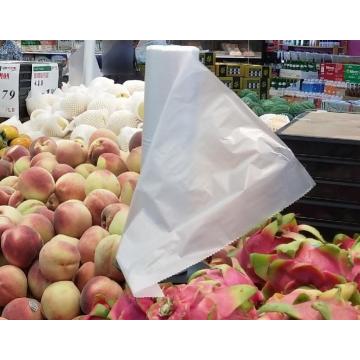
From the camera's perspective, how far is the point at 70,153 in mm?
1889

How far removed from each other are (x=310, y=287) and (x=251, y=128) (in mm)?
317

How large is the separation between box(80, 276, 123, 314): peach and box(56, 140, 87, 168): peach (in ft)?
2.39

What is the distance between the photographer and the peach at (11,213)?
1.51 meters

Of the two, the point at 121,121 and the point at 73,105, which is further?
the point at 73,105

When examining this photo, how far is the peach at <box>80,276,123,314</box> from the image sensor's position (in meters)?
1.18

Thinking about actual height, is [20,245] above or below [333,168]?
below

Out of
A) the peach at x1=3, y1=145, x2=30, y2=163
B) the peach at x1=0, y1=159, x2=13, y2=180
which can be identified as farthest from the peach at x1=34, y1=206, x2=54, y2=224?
the peach at x1=3, y1=145, x2=30, y2=163

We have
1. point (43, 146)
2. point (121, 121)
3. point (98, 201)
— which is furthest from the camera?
point (121, 121)

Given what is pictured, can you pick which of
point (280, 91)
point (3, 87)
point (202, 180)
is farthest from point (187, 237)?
point (280, 91)

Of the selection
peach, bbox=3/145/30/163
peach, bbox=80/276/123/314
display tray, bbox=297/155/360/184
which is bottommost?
peach, bbox=80/276/123/314

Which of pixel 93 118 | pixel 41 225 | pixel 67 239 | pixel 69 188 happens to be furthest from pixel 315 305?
pixel 93 118

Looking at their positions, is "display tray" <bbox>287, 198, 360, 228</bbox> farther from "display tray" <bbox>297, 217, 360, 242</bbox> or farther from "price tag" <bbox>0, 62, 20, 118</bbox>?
"price tag" <bbox>0, 62, 20, 118</bbox>

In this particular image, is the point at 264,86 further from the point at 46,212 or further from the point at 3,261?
the point at 3,261

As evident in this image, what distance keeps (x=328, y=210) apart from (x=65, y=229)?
65 cm
